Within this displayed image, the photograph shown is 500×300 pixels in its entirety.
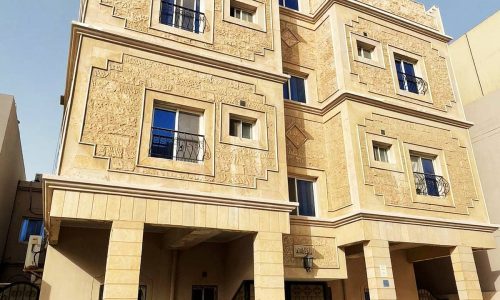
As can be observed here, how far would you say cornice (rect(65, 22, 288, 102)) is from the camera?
7.84m

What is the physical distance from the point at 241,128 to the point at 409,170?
16.4 ft

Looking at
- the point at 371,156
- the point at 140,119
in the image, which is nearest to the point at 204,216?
the point at 140,119

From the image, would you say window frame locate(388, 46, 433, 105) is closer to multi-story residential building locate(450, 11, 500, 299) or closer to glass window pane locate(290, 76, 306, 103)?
glass window pane locate(290, 76, 306, 103)

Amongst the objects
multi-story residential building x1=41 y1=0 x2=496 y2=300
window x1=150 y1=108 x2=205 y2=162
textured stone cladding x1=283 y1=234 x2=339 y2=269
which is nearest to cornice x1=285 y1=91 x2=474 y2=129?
multi-story residential building x1=41 y1=0 x2=496 y2=300

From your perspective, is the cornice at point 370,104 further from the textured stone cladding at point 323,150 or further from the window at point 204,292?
the window at point 204,292

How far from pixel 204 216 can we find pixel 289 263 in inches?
104

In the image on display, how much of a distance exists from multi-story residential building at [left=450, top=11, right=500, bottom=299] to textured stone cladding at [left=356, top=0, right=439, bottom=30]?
4036 mm

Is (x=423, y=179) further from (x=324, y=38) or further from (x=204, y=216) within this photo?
(x=204, y=216)

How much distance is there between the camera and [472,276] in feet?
33.3

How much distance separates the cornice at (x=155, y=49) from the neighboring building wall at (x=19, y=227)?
10881 mm

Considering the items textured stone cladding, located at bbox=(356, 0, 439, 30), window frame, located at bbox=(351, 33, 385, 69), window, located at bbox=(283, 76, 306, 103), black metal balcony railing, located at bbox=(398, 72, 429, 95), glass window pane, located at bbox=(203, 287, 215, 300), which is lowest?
glass window pane, located at bbox=(203, 287, 215, 300)

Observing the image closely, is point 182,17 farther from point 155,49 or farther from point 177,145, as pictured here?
point 177,145

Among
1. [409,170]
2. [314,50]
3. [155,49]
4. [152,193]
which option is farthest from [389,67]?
[152,193]

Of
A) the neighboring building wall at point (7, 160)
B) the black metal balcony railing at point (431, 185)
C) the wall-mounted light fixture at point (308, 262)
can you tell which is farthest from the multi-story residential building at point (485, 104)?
the neighboring building wall at point (7, 160)
